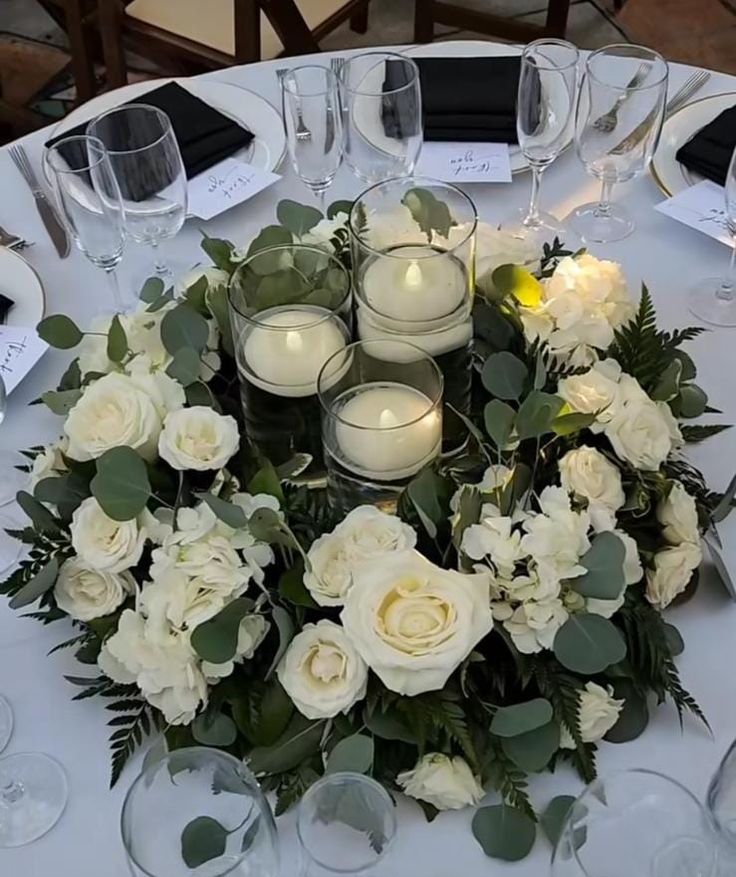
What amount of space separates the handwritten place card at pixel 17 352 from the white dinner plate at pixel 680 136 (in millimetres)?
684

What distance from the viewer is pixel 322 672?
75 centimetres

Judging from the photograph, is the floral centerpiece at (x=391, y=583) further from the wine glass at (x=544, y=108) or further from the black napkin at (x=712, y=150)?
the black napkin at (x=712, y=150)

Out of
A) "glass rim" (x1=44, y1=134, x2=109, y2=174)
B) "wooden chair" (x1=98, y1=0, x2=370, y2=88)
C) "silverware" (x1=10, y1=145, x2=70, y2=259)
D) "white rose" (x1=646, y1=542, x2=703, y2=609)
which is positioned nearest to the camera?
"white rose" (x1=646, y1=542, x2=703, y2=609)

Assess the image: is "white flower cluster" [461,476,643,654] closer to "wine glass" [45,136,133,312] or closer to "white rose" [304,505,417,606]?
"white rose" [304,505,417,606]

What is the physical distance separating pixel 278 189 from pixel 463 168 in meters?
0.21

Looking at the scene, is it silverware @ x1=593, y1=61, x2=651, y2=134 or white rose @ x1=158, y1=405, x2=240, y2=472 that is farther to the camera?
silverware @ x1=593, y1=61, x2=651, y2=134

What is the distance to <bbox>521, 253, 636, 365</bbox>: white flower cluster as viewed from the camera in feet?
3.07

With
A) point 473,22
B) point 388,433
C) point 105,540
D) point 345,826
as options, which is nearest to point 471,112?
point 388,433

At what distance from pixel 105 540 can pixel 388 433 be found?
21 cm

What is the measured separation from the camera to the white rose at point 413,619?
2.32 ft

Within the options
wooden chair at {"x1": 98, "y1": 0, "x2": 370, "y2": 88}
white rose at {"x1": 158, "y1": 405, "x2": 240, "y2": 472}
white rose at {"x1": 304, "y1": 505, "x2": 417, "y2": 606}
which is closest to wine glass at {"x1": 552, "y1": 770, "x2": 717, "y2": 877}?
white rose at {"x1": 304, "y1": 505, "x2": 417, "y2": 606}

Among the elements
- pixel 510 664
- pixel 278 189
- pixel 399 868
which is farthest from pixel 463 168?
pixel 399 868

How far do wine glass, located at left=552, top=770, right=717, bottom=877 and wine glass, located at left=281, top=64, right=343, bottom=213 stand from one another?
72cm

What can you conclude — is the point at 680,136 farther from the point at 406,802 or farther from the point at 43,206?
Result: the point at 406,802
